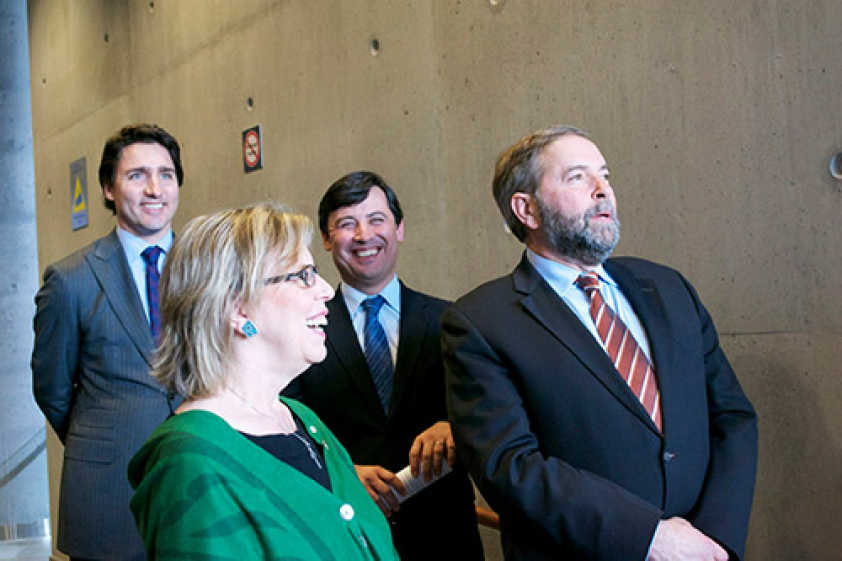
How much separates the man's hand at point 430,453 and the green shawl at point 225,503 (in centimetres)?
61

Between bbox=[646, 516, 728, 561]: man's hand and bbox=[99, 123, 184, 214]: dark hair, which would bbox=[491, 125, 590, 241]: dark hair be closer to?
bbox=[646, 516, 728, 561]: man's hand

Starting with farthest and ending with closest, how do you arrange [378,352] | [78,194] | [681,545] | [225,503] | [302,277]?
[78,194], [378,352], [681,545], [302,277], [225,503]

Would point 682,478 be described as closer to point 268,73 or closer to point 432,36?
point 432,36

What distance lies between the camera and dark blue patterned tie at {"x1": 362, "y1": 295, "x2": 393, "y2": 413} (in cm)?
243

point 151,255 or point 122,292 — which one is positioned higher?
point 151,255

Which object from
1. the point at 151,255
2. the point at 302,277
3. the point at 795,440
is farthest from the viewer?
the point at 151,255

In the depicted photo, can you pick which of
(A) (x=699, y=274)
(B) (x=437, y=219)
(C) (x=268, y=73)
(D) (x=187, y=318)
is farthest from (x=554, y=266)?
(C) (x=268, y=73)

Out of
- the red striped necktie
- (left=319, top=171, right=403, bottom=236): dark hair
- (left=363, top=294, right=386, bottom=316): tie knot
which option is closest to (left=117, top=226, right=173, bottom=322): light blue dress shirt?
(left=319, top=171, right=403, bottom=236): dark hair

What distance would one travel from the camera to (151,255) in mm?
2873

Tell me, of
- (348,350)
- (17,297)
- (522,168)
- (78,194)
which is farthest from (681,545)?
(17,297)

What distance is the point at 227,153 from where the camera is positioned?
16.0 feet

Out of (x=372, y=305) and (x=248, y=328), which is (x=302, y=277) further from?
(x=372, y=305)

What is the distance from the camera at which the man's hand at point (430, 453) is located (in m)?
2.14

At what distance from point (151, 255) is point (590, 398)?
1.67m
